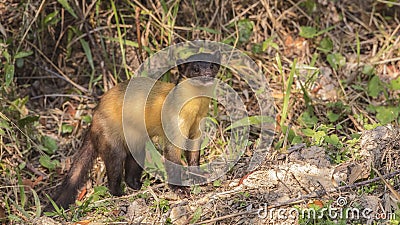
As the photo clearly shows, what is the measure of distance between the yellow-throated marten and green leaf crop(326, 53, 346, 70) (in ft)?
6.16

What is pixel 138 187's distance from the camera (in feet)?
20.6

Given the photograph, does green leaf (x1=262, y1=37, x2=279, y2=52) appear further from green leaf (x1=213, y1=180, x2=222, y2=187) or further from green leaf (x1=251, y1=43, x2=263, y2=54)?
green leaf (x1=213, y1=180, x2=222, y2=187)

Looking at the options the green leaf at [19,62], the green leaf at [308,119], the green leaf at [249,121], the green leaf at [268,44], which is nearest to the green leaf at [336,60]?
the green leaf at [268,44]

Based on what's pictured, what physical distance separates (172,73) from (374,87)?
7.11 feet

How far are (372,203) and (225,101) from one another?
2802 millimetres

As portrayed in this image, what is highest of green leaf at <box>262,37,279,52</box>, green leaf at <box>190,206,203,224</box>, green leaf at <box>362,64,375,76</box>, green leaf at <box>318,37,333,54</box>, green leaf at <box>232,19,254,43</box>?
green leaf at <box>232,19,254,43</box>

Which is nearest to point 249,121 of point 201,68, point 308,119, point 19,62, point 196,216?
point 308,119

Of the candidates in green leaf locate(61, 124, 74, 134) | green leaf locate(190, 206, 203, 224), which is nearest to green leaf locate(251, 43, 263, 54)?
green leaf locate(61, 124, 74, 134)

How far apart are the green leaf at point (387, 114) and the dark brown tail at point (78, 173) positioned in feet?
9.31

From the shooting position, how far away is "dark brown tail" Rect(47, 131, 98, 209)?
587 cm

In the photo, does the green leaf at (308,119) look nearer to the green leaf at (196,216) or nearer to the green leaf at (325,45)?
the green leaf at (325,45)

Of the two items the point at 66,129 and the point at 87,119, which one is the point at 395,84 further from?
the point at 66,129

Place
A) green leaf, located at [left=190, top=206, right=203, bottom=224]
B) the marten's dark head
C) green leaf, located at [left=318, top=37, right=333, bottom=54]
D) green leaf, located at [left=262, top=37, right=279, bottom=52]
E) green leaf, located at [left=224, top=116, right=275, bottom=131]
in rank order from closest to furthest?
green leaf, located at [left=190, top=206, right=203, bottom=224] < the marten's dark head < green leaf, located at [left=224, top=116, right=275, bottom=131] < green leaf, located at [left=262, top=37, right=279, bottom=52] < green leaf, located at [left=318, top=37, right=333, bottom=54]

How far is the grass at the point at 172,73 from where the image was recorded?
21.3 feet
